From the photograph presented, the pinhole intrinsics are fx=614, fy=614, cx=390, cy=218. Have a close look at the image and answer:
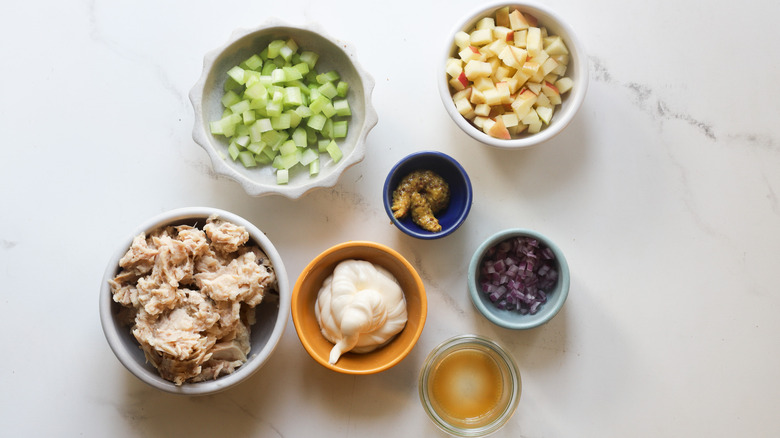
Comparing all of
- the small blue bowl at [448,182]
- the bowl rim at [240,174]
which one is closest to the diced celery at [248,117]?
the bowl rim at [240,174]

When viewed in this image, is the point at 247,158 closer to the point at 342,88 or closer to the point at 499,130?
the point at 342,88

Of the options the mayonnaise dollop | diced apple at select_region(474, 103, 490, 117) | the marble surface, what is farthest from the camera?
the marble surface

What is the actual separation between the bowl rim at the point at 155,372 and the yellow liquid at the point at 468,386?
501 millimetres

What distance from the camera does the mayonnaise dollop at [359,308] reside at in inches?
63.0

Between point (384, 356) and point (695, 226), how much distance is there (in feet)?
3.43

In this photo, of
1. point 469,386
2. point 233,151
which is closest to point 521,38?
point 233,151

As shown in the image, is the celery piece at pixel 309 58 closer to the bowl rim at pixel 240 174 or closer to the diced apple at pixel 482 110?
the bowl rim at pixel 240 174

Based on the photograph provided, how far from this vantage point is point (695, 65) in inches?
74.4

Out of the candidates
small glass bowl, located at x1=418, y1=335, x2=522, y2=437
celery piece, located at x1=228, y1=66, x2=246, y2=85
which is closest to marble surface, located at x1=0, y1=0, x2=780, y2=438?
small glass bowl, located at x1=418, y1=335, x2=522, y2=437

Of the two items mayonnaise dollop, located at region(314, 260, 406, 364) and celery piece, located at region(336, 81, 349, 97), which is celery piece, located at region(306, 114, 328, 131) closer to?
celery piece, located at region(336, 81, 349, 97)

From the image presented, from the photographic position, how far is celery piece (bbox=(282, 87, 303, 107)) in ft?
5.63

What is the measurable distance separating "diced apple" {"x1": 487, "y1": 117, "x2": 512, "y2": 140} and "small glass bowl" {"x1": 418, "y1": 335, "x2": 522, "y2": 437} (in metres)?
0.57

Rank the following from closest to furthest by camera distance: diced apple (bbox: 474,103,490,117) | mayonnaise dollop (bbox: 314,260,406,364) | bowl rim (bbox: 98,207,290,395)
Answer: bowl rim (bbox: 98,207,290,395)
mayonnaise dollop (bbox: 314,260,406,364)
diced apple (bbox: 474,103,490,117)

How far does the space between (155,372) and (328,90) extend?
2.90 feet
